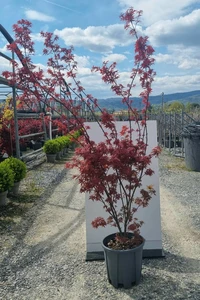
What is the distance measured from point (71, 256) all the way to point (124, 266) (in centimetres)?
88

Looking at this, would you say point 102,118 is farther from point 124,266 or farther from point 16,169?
point 16,169

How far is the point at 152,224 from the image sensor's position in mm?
3299

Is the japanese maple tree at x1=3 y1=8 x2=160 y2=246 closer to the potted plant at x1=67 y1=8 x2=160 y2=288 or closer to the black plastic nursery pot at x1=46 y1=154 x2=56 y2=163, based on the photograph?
the potted plant at x1=67 y1=8 x2=160 y2=288

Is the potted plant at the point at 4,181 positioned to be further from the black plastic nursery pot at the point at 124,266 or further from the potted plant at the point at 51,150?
the potted plant at the point at 51,150

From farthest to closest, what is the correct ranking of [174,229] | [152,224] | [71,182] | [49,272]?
[71,182], [174,229], [152,224], [49,272]

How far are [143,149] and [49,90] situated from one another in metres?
1.04

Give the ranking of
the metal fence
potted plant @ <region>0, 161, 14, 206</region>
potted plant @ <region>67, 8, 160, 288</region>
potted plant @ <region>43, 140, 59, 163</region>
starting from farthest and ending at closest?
the metal fence
potted plant @ <region>43, 140, 59, 163</region>
potted plant @ <region>0, 161, 14, 206</region>
potted plant @ <region>67, 8, 160, 288</region>

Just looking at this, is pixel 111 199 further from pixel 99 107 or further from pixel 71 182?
pixel 71 182

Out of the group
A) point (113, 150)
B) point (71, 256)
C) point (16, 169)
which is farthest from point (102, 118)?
point (16, 169)

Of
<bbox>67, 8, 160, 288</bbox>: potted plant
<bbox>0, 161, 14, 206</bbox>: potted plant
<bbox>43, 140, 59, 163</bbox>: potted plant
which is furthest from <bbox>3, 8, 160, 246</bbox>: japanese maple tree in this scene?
<bbox>43, 140, 59, 163</bbox>: potted plant

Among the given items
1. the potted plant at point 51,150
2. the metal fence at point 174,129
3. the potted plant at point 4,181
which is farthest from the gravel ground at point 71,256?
the metal fence at point 174,129

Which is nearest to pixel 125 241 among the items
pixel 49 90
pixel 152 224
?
pixel 152 224

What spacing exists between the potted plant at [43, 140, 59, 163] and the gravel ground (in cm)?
398

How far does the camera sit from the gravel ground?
2674 mm
